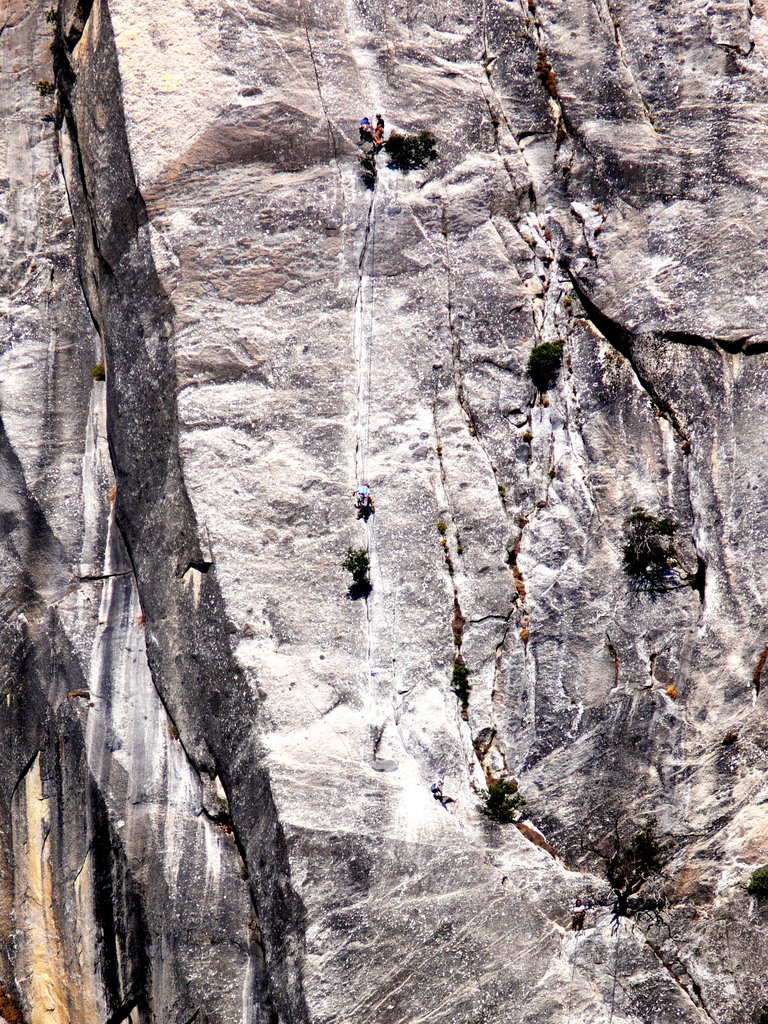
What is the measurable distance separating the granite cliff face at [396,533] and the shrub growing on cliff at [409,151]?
13.2 inches

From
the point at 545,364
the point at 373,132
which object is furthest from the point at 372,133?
the point at 545,364

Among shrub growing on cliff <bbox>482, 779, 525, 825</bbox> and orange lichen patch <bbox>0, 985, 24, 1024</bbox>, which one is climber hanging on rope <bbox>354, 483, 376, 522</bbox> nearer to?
shrub growing on cliff <bbox>482, 779, 525, 825</bbox>

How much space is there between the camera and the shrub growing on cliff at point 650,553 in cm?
1966

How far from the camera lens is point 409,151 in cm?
2083

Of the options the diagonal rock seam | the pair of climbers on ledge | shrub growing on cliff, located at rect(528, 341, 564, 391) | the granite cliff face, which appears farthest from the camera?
the pair of climbers on ledge

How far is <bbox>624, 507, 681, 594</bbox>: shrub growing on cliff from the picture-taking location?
19.7 m

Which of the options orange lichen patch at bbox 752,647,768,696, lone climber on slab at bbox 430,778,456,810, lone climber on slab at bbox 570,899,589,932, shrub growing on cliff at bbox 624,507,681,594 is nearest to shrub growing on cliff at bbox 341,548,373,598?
lone climber on slab at bbox 430,778,456,810

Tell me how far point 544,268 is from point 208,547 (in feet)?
29.8

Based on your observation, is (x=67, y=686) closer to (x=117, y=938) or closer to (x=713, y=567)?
(x=117, y=938)

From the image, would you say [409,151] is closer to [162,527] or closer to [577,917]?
[162,527]

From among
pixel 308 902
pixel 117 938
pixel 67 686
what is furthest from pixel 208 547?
pixel 117 938

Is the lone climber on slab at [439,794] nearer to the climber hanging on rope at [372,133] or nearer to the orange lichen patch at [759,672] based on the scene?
the orange lichen patch at [759,672]

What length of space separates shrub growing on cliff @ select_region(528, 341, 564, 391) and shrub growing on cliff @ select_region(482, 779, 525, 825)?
7.99 m

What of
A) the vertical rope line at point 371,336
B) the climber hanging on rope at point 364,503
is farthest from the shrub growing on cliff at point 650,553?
the vertical rope line at point 371,336
